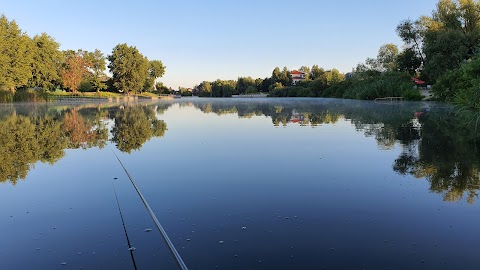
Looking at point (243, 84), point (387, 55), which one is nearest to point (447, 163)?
point (387, 55)

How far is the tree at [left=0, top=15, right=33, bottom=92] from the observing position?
45.3m

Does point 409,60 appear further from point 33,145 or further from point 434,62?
point 33,145

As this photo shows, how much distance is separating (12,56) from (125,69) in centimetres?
4245

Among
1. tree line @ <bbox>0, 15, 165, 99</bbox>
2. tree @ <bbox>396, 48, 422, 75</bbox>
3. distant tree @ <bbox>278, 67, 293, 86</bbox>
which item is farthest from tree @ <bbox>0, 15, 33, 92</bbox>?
distant tree @ <bbox>278, 67, 293, 86</bbox>

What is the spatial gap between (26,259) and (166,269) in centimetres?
142

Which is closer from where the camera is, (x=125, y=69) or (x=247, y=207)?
(x=247, y=207)

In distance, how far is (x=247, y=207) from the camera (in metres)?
5.07

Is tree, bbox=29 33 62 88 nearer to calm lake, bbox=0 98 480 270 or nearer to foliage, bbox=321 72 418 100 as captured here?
foliage, bbox=321 72 418 100

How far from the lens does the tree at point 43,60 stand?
57281 mm

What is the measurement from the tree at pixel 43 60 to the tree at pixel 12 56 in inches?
250

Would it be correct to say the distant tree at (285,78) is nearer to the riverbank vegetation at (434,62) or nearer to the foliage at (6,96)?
the riverbank vegetation at (434,62)

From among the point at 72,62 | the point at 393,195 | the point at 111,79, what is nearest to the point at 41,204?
the point at 393,195

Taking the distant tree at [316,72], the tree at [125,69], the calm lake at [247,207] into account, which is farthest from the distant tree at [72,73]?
the distant tree at [316,72]

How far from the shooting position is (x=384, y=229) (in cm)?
423
